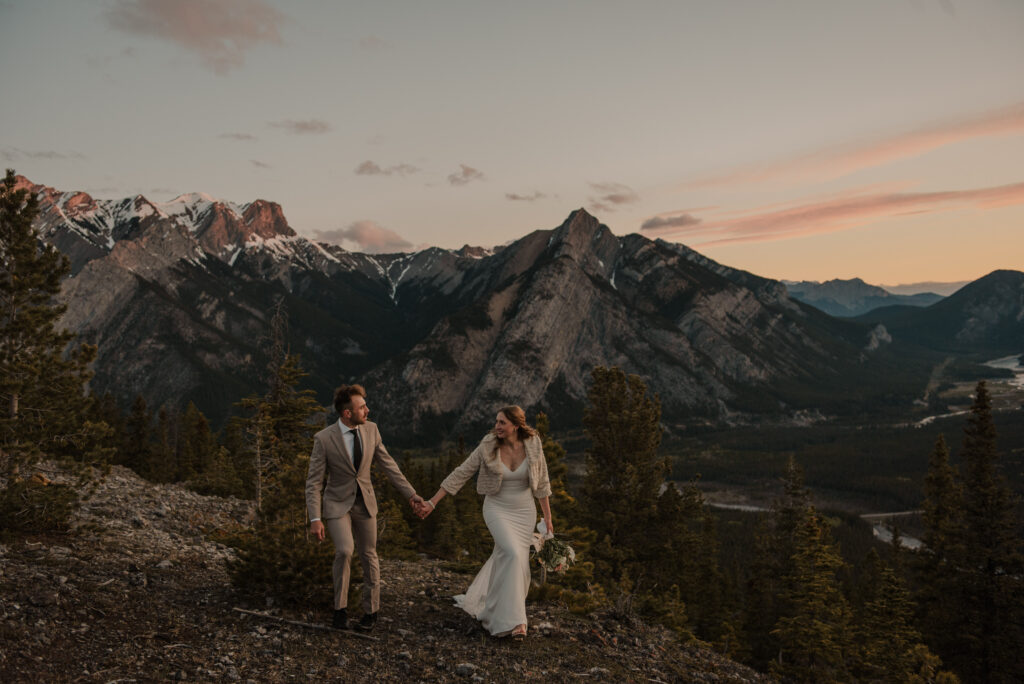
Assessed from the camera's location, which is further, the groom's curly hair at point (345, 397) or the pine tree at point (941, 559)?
the pine tree at point (941, 559)

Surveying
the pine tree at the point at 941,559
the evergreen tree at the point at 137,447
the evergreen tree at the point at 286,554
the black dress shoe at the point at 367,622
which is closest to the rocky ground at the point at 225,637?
the black dress shoe at the point at 367,622

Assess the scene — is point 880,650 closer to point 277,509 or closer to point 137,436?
point 277,509

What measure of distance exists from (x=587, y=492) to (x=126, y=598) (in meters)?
21.6

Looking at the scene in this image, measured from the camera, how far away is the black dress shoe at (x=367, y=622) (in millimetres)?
9320

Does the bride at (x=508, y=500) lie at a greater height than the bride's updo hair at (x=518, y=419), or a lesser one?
lesser

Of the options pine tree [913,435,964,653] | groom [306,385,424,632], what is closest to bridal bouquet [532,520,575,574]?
groom [306,385,424,632]

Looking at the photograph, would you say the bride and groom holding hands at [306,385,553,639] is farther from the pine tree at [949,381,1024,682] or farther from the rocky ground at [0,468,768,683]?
the pine tree at [949,381,1024,682]

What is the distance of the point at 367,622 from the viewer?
9.37m

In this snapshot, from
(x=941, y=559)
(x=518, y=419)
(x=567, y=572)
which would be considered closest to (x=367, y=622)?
(x=518, y=419)

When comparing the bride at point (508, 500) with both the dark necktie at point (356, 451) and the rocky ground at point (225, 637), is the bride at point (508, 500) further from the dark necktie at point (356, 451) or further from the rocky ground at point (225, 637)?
the dark necktie at point (356, 451)

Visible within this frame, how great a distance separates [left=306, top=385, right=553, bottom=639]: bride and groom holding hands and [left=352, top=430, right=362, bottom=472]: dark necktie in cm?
1

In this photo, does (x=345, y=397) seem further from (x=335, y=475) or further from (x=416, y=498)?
(x=416, y=498)

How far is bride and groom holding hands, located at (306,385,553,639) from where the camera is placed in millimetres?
8852

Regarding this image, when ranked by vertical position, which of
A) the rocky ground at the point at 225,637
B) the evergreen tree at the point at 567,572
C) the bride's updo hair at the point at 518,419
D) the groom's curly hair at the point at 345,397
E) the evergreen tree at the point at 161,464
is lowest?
the evergreen tree at the point at 161,464
